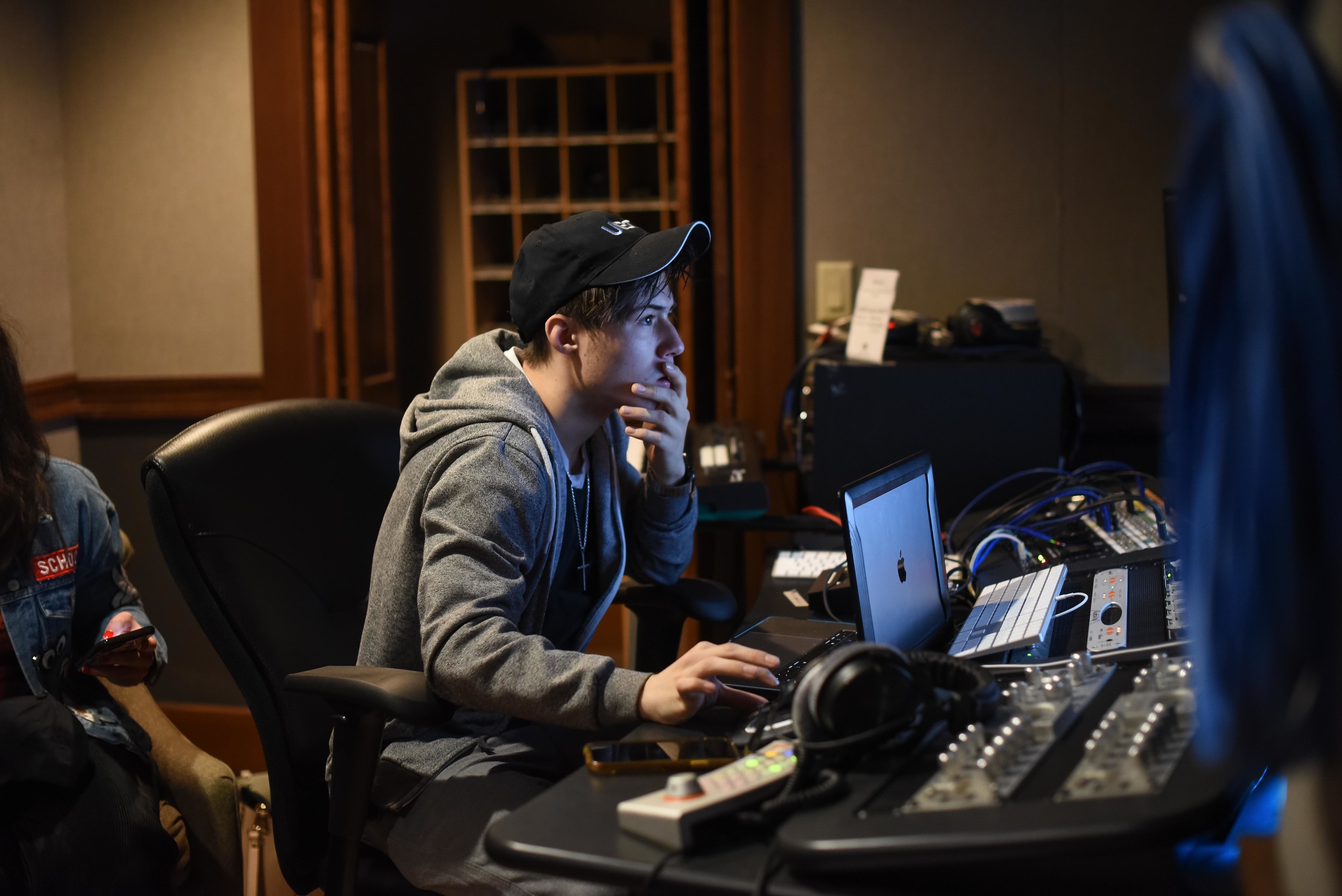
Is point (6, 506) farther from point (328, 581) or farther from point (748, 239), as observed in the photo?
point (748, 239)

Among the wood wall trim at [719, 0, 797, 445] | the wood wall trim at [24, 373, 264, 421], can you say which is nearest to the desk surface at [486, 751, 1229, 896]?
the wood wall trim at [719, 0, 797, 445]

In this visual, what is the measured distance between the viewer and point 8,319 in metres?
2.00

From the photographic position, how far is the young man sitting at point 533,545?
1206 mm

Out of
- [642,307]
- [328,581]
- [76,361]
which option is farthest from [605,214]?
[76,361]

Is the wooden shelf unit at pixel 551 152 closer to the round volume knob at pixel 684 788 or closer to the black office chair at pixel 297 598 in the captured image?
the black office chair at pixel 297 598

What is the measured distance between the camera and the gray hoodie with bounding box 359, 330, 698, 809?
1.21 m

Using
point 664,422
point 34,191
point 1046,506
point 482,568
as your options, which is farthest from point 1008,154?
point 34,191

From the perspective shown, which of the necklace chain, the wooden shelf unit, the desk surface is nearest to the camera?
the desk surface

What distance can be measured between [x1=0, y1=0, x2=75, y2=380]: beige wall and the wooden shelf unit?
5.21 ft

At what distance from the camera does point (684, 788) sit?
2.89 ft

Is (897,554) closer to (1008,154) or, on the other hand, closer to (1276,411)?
(1276,411)

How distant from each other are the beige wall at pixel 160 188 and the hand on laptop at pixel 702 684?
235 centimetres

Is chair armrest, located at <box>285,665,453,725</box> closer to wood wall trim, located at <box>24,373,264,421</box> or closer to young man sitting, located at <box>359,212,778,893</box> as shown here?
young man sitting, located at <box>359,212,778,893</box>

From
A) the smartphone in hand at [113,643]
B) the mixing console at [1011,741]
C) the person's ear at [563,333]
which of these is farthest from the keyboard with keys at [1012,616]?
the smartphone in hand at [113,643]
